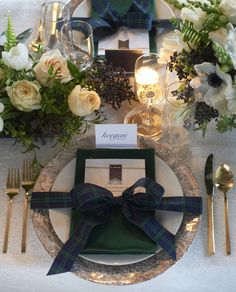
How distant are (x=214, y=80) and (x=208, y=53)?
0.23 ft

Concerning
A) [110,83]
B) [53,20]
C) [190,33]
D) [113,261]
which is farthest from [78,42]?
[113,261]

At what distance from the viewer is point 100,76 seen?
36.7 inches

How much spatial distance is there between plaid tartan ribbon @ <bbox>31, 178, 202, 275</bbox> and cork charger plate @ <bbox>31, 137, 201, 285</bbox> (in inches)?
0.9

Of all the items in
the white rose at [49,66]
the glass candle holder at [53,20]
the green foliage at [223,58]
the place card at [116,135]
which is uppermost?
the glass candle holder at [53,20]

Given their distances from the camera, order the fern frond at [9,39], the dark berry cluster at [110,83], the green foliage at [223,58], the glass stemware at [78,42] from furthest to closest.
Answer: the glass stemware at [78,42], the dark berry cluster at [110,83], the fern frond at [9,39], the green foliage at [223,58]

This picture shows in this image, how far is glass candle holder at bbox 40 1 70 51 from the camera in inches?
44.2

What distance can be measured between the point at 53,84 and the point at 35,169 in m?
0.21

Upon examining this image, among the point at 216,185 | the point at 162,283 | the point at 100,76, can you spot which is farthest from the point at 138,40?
the point at 162,283

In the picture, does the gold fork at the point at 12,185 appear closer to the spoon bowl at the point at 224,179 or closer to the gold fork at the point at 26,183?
the gold fork at the point at 26,183

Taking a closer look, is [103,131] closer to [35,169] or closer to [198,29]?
[35,169]

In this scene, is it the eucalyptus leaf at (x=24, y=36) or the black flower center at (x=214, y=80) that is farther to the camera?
the eucalyptus leaf at (x=24, y=36)

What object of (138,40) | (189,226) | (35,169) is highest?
(138,40)

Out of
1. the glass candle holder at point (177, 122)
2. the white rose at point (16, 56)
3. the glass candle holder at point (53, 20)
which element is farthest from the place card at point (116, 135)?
the glass candle holder at point (53, 20)

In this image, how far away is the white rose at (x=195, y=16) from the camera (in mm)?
735
